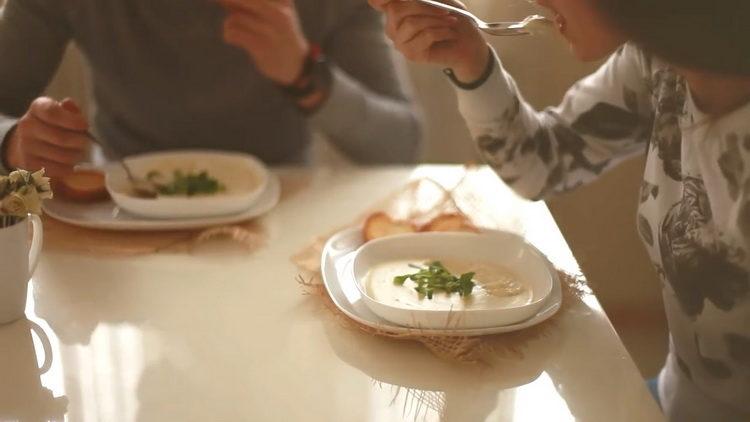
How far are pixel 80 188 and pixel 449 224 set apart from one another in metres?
0.47

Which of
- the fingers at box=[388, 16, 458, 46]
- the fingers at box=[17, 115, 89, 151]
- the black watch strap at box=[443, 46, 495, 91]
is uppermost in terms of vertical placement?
the fingers at box=[388, 16, 458, 46]

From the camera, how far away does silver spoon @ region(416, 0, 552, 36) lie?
2.67 ft

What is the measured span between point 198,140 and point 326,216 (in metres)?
0.38

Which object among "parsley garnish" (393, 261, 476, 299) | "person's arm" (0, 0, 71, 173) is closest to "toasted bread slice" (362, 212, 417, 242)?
"parsley garnish" (393, 261, 476, 299)

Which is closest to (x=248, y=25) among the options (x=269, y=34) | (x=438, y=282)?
(x=269, y=34)

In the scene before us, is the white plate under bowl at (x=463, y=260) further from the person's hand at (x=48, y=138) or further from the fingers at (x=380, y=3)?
the person's hand at (x=48, y=138)

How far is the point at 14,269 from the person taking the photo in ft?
2.48

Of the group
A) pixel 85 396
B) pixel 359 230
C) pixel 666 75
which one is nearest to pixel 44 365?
pixel 85 396

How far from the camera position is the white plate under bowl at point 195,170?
949 mm

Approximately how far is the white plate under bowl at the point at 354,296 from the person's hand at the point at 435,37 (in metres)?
0.22

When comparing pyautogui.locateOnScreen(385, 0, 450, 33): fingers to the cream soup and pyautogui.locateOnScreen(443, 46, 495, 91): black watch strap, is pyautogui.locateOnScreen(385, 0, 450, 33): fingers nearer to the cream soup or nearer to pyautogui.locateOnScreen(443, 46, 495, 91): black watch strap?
pyautogui.locateOnScreen(443, 46, 495, 91): black watch strap

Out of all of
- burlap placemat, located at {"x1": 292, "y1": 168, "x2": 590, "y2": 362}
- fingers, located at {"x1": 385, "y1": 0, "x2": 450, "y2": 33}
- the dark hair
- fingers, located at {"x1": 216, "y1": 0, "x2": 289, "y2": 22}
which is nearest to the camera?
the dark hair

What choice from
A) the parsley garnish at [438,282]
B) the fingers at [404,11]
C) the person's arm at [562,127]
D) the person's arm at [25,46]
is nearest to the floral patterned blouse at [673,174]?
the person's arm at [562,127]

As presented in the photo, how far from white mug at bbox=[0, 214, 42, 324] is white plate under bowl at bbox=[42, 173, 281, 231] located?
16 cm
